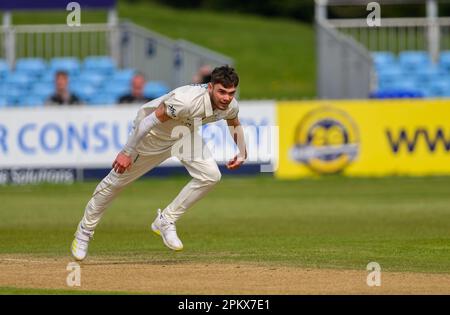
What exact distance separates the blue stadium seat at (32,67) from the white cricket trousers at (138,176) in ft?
61.4

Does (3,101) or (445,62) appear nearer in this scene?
(3,101)

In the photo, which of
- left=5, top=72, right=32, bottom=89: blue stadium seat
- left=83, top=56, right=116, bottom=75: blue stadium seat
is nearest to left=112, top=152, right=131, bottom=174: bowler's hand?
left=5, top=72, right=32, bottom=89: blue stadium seat

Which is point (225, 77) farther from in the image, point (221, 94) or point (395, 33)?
point (395, 33)

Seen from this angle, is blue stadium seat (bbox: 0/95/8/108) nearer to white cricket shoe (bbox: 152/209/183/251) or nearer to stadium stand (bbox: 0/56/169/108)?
stadium stand (bbox: 0/56/169/108)

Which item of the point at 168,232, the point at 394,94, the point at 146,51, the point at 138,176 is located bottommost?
the point at 168,232

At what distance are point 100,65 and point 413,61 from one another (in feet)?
27.3

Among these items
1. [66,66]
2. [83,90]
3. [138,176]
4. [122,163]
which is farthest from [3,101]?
[122,163]

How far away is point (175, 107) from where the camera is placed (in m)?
11.7

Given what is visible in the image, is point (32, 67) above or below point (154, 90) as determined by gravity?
above

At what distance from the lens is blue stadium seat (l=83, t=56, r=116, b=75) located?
30.3 m

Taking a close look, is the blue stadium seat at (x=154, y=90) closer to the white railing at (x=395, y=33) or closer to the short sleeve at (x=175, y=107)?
the white railing at (x=395, y=33)

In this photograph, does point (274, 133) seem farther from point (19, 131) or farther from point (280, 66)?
point (280, 66)
